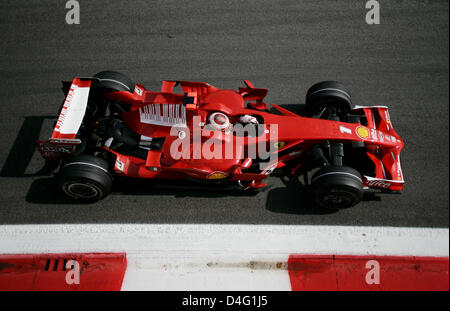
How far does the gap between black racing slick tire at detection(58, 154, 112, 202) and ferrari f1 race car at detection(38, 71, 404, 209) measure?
13 mm

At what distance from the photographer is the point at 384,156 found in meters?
4.72

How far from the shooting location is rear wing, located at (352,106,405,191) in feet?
14.5

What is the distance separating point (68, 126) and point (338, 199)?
3798mm

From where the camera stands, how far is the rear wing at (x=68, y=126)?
4.05 meters

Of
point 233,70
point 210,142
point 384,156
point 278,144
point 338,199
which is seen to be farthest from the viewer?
point 233,70

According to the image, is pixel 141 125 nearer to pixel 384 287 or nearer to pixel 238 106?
pixel 238 106

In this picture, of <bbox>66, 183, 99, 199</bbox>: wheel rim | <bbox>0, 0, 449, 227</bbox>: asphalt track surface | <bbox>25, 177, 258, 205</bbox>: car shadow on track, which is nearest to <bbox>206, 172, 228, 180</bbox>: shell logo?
<bbox>25, 177, 258, 205</bbox>: car shadow on track

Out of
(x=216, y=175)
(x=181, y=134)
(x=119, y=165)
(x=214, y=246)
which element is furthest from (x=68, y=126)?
(x=214, y=246)

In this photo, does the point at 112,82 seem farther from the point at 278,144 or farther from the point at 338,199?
the point at 338,199

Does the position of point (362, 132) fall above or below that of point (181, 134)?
above

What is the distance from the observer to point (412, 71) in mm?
6449

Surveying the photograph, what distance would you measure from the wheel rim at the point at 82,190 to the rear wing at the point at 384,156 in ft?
12.6

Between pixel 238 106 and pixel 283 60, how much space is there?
2.43 metres

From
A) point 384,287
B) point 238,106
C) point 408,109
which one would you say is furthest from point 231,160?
point 408,109
